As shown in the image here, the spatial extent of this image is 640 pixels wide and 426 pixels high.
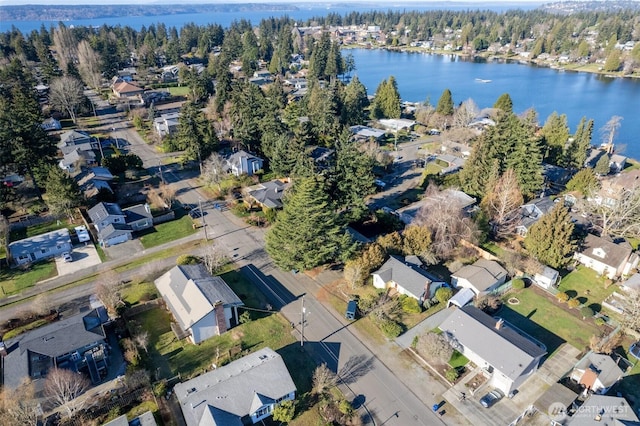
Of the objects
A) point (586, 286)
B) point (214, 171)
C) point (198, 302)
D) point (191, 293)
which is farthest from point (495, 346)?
point (214, 171)

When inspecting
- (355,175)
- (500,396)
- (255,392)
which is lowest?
(500,396)

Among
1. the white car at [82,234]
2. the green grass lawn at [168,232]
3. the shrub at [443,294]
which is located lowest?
the shrub at [443,294]

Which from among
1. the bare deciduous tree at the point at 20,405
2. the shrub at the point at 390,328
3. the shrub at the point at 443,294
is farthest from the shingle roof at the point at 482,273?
the bare deciduous tree at the point at 20,405

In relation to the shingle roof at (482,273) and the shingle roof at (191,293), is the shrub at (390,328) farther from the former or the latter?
the shingle roof at (191,293)

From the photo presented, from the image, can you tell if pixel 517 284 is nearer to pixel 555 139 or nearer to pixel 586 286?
pixel 586 286

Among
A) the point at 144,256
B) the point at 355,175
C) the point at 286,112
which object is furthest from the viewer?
the point at 286,112

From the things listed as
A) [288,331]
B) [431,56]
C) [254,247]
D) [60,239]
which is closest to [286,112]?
[254,247]

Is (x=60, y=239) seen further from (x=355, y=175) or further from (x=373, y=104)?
(x=373, y=104)
